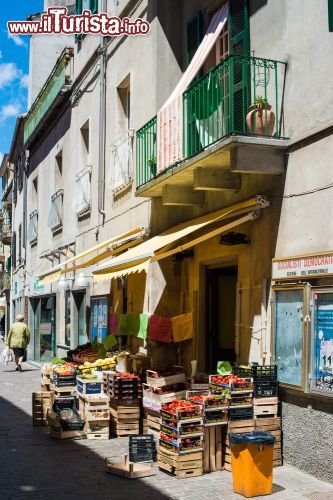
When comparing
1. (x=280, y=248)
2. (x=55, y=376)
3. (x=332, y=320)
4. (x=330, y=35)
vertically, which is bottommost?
(x=55, y=376)

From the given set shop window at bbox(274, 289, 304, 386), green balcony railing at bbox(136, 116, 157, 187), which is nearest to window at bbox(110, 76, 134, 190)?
green balcony railing at bbox(136, 116, 157, 187)

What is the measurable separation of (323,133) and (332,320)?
6.98 feet

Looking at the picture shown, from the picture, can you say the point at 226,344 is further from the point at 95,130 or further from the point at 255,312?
the point at 95,130

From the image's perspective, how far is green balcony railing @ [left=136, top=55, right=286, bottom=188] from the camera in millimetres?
8750

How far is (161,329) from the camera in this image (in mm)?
11539

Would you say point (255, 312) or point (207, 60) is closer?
point (255, 312)

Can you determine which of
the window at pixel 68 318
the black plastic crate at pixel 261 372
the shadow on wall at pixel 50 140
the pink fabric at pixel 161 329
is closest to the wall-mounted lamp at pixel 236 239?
the black plastic crate at pixel 261 372

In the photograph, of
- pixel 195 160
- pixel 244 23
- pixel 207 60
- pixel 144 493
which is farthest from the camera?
pixel 207 60

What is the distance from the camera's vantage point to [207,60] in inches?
457

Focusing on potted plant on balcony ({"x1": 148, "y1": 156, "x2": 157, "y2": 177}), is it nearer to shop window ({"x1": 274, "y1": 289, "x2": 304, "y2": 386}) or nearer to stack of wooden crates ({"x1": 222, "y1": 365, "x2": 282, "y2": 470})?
shop window ({"x1": 274, "y1": 289, "x2": 304, "y2": 386})

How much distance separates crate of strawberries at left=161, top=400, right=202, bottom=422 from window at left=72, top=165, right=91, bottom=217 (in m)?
9.46

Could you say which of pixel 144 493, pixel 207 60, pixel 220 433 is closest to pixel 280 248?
pixel 220 433

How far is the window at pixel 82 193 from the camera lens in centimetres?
1700

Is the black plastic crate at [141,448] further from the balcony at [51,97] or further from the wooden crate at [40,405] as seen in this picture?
the balcony at [51,97]
